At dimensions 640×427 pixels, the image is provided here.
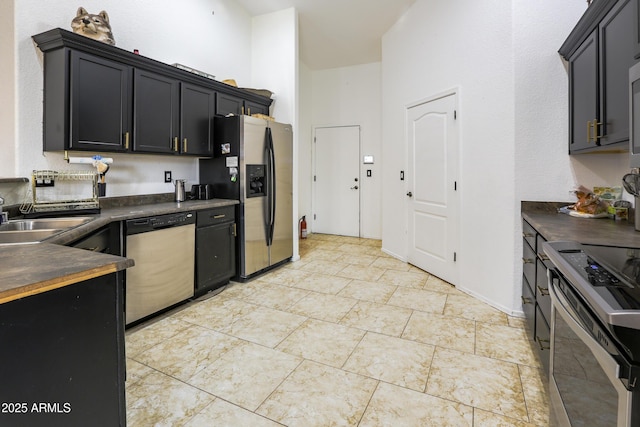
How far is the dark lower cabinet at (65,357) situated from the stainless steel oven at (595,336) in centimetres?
140

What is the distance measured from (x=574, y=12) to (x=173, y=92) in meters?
3.42

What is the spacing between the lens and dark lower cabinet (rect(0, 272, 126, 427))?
2.77 ft

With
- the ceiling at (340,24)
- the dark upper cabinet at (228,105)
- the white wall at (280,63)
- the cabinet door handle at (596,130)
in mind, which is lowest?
the cabinet door handle at (596,130)

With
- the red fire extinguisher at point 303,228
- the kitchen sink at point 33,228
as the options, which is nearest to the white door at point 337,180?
the red fire extinguisher at point 303,228

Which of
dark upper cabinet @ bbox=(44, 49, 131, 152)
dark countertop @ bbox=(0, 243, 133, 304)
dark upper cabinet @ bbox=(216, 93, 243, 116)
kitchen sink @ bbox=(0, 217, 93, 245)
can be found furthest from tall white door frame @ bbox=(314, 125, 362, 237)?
dark countertop @ bbox=(0, 243, 133, 304)

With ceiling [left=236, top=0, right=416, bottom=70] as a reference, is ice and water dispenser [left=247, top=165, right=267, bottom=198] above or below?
below

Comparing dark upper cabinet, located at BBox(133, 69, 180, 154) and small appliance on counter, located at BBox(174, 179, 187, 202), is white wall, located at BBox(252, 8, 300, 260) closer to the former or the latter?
small appliance on counter, located at BBox(174, 179, 187, 202)

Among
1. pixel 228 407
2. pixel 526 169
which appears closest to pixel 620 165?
pixel 526 169

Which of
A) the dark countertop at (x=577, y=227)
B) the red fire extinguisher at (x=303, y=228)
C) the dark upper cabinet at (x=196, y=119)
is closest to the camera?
the dark countertop at (x=577, y=227)

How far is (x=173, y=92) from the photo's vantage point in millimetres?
3076

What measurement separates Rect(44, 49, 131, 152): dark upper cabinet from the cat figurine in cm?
18

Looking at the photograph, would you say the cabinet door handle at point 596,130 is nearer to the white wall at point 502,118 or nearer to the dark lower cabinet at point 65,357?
the white wall at point 502,118

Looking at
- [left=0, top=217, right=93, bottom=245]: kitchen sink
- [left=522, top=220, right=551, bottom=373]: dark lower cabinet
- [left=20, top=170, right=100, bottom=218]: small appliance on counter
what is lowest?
[left=522, top=220, right=551, bottom=373]: dark lower cabinet

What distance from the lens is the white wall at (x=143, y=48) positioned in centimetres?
230
